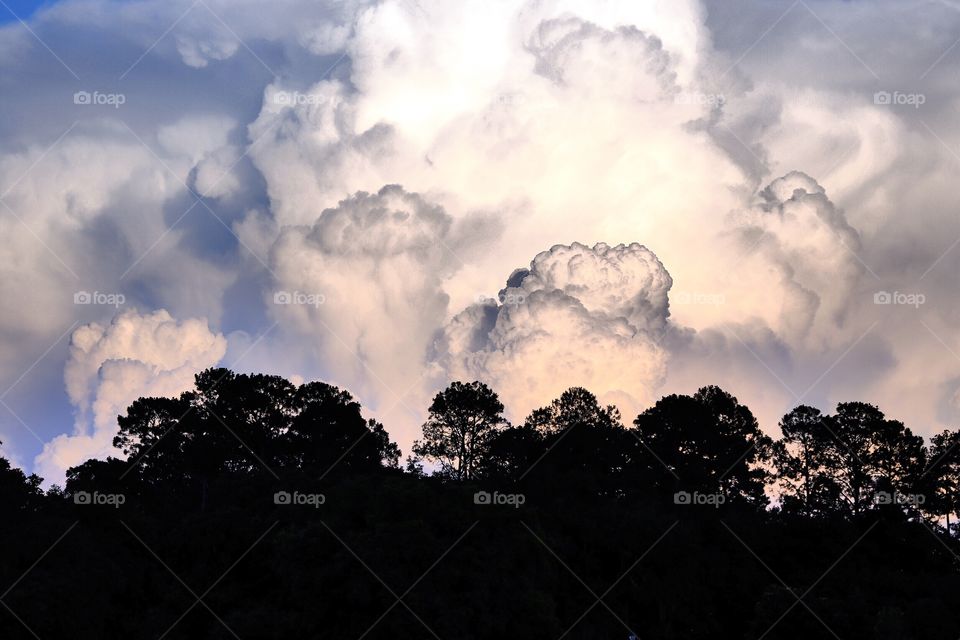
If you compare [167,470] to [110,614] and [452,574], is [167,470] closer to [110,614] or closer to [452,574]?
[110,614]

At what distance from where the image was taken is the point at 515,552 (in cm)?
7075

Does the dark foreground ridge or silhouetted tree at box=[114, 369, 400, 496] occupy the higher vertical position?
silhouetted tree at box=[114, 369, 400, 496]

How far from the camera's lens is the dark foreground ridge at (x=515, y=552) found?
217 feet

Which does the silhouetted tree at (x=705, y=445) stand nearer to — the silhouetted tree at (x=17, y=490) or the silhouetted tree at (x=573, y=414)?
the silhouetted tree at (x=573, y=414)

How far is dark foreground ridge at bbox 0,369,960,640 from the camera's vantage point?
66.2 metres

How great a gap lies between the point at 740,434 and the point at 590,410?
1685cm

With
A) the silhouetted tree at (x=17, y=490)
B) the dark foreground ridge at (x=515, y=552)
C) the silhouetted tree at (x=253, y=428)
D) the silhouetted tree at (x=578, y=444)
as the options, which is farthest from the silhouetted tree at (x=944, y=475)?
the silhouetted tree at (x=17, y=490)

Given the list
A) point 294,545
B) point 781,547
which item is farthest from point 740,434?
point 294,545

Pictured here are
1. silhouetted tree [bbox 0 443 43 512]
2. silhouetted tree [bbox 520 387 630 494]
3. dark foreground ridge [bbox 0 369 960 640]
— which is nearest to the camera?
dark foreground ridge [bbox 0 369 960 640]

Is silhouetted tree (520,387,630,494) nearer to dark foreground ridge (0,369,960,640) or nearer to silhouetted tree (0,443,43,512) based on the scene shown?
dark foreground ridge (0,369,960,640)

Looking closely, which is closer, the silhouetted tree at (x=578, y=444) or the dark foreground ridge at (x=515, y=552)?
the dark foreground ridge at (x=515, y=552)

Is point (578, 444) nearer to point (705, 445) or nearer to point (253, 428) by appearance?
point (705, 445)

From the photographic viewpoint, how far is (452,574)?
6831 cm

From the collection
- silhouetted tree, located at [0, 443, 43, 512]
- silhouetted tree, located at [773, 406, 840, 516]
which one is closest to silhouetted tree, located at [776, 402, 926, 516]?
silhouetted tree, located at [773, 406, 840, 516]
